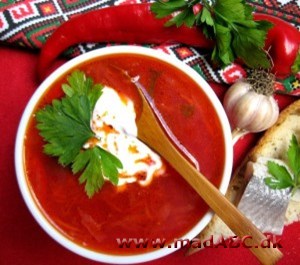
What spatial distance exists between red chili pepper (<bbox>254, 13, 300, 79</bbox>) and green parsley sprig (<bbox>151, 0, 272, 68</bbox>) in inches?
2.8

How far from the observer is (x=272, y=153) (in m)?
2.35

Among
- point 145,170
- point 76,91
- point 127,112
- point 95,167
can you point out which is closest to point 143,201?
point 145,170

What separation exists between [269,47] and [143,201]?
3.33ft

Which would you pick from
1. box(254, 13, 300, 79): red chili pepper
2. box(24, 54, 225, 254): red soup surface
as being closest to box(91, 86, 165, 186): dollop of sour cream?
box(24, 54, 225, 254): red soup surface

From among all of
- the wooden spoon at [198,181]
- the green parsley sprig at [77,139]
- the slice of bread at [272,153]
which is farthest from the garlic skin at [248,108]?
the green parsley sprig at [77,139]

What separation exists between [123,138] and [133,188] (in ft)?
0.70

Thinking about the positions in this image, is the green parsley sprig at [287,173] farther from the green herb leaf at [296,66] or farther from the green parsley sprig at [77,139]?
the green parsley sprig at [77,139]

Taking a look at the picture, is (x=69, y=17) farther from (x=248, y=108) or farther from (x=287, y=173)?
(x=287, y=173)

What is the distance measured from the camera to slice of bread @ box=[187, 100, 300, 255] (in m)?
2.26

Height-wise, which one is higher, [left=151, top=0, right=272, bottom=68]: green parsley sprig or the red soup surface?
[left=151, top=0, right=272, bottom=68]: green parsley sprig

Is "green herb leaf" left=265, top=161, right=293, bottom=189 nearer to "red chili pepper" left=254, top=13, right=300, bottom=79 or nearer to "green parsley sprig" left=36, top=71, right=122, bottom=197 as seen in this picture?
"red chili pepper" left=254, top=13, right=300, bottom=79

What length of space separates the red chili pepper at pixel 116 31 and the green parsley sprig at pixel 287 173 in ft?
2.16

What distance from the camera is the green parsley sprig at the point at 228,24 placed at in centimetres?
213

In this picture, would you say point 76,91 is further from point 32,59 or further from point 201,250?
point 201,250
